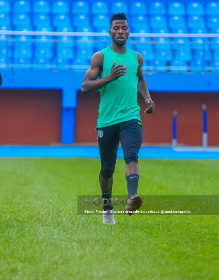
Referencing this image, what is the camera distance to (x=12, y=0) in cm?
2067

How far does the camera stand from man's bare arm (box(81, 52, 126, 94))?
13.9 feet

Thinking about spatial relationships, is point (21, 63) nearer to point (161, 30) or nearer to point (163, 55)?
point (163, 55)

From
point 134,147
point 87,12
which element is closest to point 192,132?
point 87,12

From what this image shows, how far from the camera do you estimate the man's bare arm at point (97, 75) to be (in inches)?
167

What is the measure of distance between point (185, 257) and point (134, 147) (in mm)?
1176

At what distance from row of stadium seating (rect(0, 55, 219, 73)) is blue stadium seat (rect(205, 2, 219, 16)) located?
12.2ft

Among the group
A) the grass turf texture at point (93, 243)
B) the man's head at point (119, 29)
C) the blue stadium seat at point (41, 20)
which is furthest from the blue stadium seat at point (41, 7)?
the man's head at point (119, 29)

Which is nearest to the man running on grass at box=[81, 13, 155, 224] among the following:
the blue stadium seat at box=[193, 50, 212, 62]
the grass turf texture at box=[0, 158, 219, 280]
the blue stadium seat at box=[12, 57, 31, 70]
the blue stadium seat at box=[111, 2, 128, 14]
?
the grass turf texture at box=[0, 158, 219, 280]

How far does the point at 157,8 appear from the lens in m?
20.6

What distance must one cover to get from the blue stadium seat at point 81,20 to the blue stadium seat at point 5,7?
2559 millimetres

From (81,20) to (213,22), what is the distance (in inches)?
201

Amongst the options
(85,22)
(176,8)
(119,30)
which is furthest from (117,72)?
(176,8)

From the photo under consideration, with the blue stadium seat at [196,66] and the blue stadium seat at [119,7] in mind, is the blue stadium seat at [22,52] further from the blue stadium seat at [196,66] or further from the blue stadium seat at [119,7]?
the blue stadium seat at [196,66]

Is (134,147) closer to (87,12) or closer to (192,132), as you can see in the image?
(192,132)
